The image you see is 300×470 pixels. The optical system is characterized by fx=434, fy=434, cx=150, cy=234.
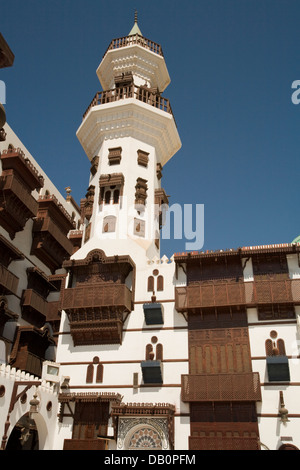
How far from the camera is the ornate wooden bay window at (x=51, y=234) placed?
3222cm

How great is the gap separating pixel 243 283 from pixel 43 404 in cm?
1189

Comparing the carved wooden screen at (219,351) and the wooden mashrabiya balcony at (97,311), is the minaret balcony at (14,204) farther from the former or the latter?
the carved wooden screen at (219,351)

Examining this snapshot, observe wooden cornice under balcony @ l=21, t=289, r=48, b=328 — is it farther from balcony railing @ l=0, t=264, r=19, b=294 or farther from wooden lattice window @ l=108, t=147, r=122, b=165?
wooden lattice window @ l=108, t=147, r=122, b=165

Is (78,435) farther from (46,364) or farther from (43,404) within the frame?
(46,364)

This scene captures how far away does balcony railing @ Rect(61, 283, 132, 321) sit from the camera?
2391cm

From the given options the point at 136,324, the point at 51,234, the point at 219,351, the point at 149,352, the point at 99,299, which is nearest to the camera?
the point at 219,351

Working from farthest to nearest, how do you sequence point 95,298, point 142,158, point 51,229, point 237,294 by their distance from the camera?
point 51,229 → point 142,158 → point 95,298 → point 237,294

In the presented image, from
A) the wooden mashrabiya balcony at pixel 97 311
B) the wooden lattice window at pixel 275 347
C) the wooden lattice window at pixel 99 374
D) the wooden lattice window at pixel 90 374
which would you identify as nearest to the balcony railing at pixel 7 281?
the wooden mashrabiya balcony at pixel 97 311

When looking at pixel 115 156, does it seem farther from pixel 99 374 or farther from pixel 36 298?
pixel 99 374

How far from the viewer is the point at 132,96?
3162cm

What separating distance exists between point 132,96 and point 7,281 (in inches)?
619

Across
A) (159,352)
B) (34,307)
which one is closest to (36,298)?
(34,307)
